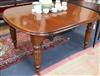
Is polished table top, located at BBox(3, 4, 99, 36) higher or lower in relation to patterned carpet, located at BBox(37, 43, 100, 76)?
higher

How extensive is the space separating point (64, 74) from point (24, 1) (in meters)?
1.68

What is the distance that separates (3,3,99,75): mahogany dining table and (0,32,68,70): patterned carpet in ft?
0.75

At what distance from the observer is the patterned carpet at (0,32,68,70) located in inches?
73.3

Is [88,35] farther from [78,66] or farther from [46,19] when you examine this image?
[46,19]

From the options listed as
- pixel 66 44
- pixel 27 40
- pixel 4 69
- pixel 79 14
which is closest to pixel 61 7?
pixel 79 14

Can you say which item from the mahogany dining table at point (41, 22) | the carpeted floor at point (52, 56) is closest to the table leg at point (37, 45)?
the mahogany dining table at point (41, 22)

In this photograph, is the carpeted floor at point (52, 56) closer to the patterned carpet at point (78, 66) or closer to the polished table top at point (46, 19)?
the patterned carpet at point (78, 66)

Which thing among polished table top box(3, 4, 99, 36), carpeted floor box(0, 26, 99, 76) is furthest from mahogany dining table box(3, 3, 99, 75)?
carpeted floor box(0, 26, 99, 76)

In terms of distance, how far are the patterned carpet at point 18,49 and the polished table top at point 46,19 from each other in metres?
0.54

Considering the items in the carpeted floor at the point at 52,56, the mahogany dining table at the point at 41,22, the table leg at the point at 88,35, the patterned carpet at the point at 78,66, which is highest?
the mahogany dining table at the point at 41,22

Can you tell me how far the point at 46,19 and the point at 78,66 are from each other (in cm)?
71

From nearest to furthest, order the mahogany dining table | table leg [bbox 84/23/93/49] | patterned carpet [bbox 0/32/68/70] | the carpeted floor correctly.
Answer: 1. the mahogany dining table
2. the carpeted floor
3. patterned carpet [bbox 0/32/68/70]
4. table leg [bbox 84/23/93/49]

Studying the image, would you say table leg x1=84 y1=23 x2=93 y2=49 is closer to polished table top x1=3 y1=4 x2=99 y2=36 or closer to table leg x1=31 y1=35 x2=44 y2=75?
polished table top x1=3 y1=4 x2=99 y2=36

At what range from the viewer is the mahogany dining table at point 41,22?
1.43m
